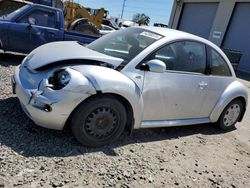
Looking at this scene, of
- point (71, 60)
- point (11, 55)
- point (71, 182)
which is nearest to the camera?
point (71, 182)

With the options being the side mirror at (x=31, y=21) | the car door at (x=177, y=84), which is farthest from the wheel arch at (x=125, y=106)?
the side mirror at (x=31, y=21)

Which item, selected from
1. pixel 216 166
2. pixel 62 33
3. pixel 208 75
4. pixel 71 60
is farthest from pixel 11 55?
pixel 216 166

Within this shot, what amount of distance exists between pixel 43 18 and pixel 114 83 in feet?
16.9

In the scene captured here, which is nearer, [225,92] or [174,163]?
[174,163]

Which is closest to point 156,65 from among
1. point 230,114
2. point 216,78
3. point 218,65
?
point 216,78

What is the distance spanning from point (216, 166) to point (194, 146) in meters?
0.52

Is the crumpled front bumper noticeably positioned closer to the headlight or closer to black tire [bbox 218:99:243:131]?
the headlight

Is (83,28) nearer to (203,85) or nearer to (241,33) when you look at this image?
(203,85)

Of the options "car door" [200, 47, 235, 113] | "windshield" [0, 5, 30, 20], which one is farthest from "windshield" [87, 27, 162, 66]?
"windshield" [0, 5, 30, 20]

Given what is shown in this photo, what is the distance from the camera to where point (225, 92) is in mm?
4680

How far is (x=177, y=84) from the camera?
395cm

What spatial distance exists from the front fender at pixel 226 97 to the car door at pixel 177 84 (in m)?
0.36

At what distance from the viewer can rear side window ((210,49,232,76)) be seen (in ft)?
14.7

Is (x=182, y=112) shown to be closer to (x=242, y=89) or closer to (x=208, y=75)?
(x=208, y=75)
